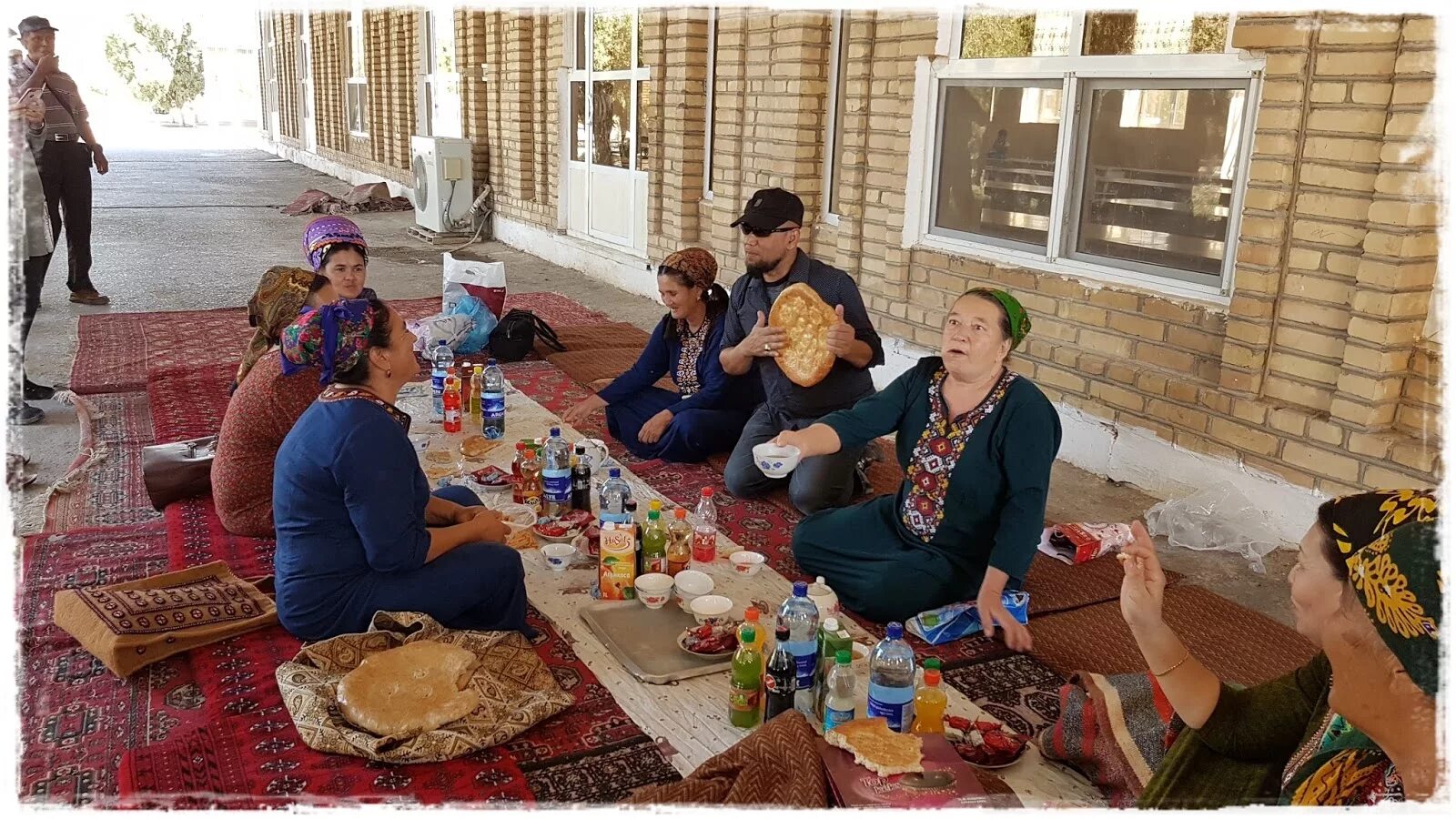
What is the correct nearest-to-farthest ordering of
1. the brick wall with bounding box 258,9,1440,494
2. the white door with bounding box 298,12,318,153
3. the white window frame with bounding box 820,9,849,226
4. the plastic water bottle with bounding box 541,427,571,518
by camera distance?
the brick wall with bounding box 258,9,1440,494, the plastic water bottle with bounding box 541,427,571,518, the white window frame with bounding box 820,9,849,226, the white door with bounding box 298,12,318,153

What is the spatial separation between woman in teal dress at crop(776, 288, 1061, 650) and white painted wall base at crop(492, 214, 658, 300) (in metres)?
6.45

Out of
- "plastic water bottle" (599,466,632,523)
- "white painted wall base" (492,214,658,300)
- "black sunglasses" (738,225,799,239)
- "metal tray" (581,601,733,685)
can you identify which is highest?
"black sunglasses" (738,225,799,239)

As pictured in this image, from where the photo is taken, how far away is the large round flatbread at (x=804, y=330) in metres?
4.57

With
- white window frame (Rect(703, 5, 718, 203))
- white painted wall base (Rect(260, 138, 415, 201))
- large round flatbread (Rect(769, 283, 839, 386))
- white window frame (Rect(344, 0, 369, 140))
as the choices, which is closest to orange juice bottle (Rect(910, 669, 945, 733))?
large round flatbread (Rect(769, 283, 839, 386))

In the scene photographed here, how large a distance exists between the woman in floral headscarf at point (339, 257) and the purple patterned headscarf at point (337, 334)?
6.79ft

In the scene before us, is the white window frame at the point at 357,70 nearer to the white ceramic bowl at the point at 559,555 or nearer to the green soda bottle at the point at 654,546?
the white ceramic bowl at the point at 559,555

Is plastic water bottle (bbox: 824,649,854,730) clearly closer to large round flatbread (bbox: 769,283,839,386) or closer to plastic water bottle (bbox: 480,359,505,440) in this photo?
large round flatbread (bbox: 769,283,839,386)

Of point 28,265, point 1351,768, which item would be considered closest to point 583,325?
point 28,265

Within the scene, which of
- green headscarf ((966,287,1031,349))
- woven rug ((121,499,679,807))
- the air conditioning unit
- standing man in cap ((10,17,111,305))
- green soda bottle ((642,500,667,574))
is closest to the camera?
woven rug ((121,499,679,807))

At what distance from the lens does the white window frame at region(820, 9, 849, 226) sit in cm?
739

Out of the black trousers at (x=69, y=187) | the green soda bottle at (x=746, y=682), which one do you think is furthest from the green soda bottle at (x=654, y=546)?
the black trousers at (x=69, y=187)

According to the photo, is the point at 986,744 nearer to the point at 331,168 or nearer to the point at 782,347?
the point at 782,347

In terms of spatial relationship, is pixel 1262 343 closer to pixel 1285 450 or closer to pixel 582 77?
pixel 1285 450

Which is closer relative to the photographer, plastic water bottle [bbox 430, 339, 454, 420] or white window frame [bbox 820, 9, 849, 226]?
plastic water bottle [bbox 430, 339, 454, 420]
